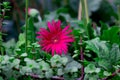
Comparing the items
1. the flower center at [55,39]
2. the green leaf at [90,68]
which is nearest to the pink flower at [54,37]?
the flower center at [55,39]

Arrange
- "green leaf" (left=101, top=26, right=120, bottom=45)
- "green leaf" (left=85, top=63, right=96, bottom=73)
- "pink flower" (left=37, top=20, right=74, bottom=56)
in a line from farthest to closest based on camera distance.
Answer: "green leaf" (left=101, top=26, right=120, bottom=45) < "pink flower" (left=37, top=20, right=74, bottom=56) < "green leaf" (left=85, top=63, right=96, bottom=73)

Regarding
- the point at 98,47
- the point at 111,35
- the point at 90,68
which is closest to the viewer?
the point at 90,68

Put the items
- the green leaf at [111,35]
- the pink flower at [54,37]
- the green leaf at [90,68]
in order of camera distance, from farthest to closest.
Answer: the green leaf at [111,35], the pink flower at [54,37], the green leaf at [90,68]

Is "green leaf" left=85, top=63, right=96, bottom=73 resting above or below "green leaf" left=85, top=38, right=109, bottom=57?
below

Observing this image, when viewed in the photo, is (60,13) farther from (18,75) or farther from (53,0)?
(18,75)

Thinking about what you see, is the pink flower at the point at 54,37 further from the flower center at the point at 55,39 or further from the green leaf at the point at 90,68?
the green leaf at the point at 90,68

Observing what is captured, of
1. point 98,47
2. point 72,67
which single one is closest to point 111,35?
point 98,47

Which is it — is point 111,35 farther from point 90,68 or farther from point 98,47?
point 90,68

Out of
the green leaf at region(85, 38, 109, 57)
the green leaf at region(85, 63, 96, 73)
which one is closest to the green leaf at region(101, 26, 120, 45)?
the green leaf at region(85, 38, 109, 57)

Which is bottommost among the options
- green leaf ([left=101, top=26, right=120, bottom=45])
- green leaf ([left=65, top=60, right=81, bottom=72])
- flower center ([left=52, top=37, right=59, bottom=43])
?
green leaf ([left=65, top=60, right=81, bottom=72])

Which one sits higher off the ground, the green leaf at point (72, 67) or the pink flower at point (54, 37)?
the pink flower at point (54, 37)

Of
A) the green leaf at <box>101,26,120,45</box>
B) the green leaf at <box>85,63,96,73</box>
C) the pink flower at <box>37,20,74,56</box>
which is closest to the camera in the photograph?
the green leaf at <box>85,63,96,73</box>

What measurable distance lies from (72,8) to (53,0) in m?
0.29

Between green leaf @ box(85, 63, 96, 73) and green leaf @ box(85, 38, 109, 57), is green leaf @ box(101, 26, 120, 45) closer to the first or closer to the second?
green leaf @ box(85, 38, 109, 57)
